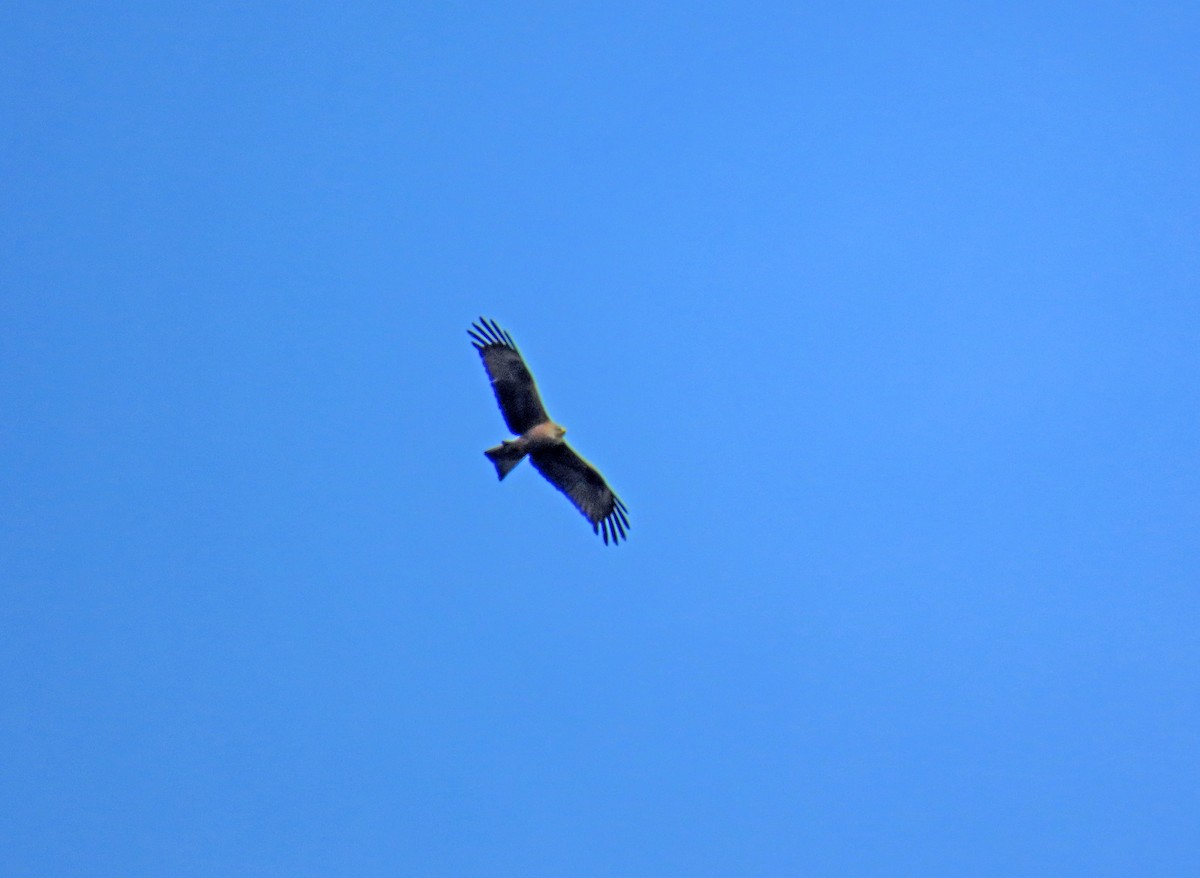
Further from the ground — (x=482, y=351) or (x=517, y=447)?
(x=482, y=351)

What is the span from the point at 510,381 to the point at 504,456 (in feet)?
3.89

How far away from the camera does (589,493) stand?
1730 centimetres

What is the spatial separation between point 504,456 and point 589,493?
2016 mm

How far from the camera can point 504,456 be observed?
15656mm

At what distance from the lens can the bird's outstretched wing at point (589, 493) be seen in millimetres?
17062

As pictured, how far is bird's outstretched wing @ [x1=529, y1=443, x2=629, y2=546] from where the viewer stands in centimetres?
1706

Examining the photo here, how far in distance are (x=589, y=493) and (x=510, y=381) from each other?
6.71 ft

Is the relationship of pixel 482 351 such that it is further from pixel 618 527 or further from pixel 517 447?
pixel 618 527

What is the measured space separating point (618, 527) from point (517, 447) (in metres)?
2.26

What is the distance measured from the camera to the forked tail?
15555mm

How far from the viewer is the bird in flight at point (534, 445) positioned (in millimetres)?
15977

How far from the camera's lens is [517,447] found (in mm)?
15812

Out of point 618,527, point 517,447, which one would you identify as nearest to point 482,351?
point 517,447

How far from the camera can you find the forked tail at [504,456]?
15555 millimetres
